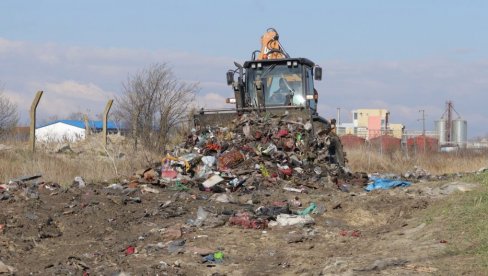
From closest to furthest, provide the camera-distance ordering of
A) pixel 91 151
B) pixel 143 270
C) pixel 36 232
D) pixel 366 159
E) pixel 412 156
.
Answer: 1. pixel 143 270
2. pixel 36 232
3. pixel 91 151
4. pixel 366 159
5. pixel 412 156

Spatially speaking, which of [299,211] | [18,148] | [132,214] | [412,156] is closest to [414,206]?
[299,211]

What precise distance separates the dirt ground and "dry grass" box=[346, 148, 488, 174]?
42.7ft

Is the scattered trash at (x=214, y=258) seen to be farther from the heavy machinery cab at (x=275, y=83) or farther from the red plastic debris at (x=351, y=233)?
the heavy machinery cab at (x=275, y=83)

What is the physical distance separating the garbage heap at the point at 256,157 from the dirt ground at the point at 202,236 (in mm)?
1708

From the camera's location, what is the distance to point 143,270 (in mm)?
7953

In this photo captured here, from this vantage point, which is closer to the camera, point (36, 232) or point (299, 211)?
point (36, 232)

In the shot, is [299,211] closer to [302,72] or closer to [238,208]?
[238,208]

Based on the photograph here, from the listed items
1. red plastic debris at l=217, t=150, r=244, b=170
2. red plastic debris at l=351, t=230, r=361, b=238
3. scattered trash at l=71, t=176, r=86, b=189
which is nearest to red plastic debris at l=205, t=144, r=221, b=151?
red plastic debris at l=217, t=150, r=244, b=170

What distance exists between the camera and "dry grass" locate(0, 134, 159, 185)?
49.6 feet

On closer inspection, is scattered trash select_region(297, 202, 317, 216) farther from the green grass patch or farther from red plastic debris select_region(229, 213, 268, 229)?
the green grass patch

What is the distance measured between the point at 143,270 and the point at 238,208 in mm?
3764

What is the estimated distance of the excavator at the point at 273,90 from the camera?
1759 cm

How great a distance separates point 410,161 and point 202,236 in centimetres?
1980

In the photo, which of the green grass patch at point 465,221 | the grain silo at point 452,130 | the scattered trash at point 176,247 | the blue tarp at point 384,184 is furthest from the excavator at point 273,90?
the grain silo at point 452,130
